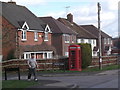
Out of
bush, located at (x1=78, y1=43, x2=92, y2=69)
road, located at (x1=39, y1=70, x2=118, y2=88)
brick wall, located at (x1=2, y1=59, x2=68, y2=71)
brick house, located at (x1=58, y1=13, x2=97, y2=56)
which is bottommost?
road, located at (x1=39, y1=70, x2=118, y2=88)

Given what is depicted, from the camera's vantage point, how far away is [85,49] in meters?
31.7

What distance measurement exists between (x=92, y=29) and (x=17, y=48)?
44382 mm

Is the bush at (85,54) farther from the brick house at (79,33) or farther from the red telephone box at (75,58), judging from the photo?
the brick house at (79,33)

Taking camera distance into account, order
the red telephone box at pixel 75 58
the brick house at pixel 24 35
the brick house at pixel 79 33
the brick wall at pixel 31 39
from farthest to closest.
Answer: the brick house at pixel 79 33
the brick wall at pixel 31 39
the brick house at pixel 24 35
the red telephone box at pixel 75 58

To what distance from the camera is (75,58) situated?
2978 centimetres

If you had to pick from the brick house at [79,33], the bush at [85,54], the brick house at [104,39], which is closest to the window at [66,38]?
the brick house at [79,33]

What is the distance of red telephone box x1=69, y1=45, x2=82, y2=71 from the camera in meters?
29.7

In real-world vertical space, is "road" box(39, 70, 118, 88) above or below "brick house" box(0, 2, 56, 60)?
below

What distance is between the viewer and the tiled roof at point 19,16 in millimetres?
45719

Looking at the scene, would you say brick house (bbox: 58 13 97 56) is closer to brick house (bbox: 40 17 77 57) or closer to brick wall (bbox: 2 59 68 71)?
brick house (bbox: 40 17 77 57)

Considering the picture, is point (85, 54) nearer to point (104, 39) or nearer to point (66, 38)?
point (66, 38)

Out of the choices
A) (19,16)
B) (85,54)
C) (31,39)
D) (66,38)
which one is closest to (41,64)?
(85,54)

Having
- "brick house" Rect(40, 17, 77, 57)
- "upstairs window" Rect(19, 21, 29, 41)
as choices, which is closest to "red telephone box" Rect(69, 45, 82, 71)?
"upstairs window" Rect(19, 21, 29, 41)

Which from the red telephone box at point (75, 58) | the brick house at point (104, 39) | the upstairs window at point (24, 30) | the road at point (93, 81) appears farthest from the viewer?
the brick house at point (104, 39)
